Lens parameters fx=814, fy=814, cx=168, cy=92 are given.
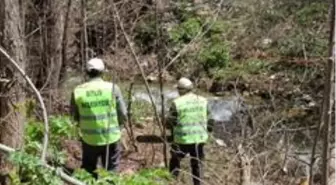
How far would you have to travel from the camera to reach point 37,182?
14.5ft

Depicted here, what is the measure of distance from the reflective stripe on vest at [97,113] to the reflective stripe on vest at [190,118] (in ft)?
3.07

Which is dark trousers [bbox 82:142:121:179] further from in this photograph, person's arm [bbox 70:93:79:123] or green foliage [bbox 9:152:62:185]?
green foliage [bbox 9:152:62:185]

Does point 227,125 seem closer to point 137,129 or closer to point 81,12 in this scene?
point 137,129

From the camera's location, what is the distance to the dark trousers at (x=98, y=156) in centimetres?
892

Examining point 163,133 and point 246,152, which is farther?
point 163,133

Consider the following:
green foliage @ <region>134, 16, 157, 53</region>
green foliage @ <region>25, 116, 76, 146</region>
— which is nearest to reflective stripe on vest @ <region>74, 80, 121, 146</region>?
green foliage @ <region>25, 116, 76, 146</region>

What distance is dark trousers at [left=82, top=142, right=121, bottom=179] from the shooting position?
8922mm

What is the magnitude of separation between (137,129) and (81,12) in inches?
105

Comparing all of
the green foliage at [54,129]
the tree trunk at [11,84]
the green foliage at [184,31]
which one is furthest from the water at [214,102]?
the tree trunk at [11,84]

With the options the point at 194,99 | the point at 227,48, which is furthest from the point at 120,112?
the point at 227,48

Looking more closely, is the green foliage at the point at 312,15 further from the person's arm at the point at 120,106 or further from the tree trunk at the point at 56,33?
the person's arm at the point at 120,106

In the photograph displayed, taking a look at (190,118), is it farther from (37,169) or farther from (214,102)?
(214,102)

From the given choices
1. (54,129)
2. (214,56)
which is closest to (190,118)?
(54,129)

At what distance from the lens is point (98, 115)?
8.70 meters
